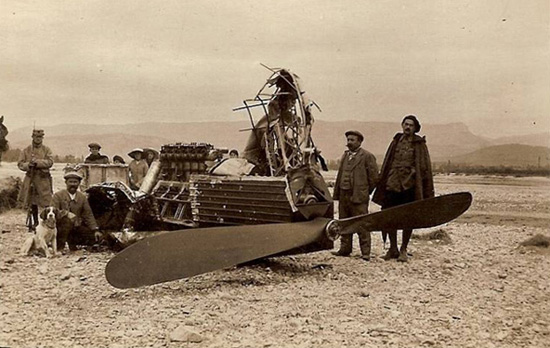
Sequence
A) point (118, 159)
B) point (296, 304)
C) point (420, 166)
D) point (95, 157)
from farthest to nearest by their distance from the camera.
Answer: point (118, 159) → point (95, 157) → point (420, 166) → point (296, 304)

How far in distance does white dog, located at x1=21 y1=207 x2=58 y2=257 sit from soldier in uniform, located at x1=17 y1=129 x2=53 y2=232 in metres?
1.08

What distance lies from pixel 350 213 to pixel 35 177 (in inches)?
117

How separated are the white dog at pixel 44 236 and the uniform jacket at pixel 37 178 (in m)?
1.08

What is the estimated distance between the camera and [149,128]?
196 inches

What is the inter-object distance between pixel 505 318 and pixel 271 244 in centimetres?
130

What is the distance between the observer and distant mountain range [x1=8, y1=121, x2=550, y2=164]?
4315 millimetres

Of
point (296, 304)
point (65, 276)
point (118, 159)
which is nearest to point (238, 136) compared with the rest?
point (65, 276)

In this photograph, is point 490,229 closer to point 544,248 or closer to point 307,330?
point 544,248

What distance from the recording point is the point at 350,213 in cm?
449

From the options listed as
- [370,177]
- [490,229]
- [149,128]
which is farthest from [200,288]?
[490,229]

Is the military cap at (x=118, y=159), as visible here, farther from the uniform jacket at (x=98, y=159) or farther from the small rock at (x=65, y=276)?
the small rock at (x=65, y=276)

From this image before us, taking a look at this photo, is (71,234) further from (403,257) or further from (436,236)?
(436,236)

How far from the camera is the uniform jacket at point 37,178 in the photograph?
5258 mm

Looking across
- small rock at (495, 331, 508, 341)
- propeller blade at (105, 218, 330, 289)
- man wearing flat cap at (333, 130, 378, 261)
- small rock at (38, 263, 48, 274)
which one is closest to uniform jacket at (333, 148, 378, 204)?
man wearing flat cap at (333, 130, 378, 261)
